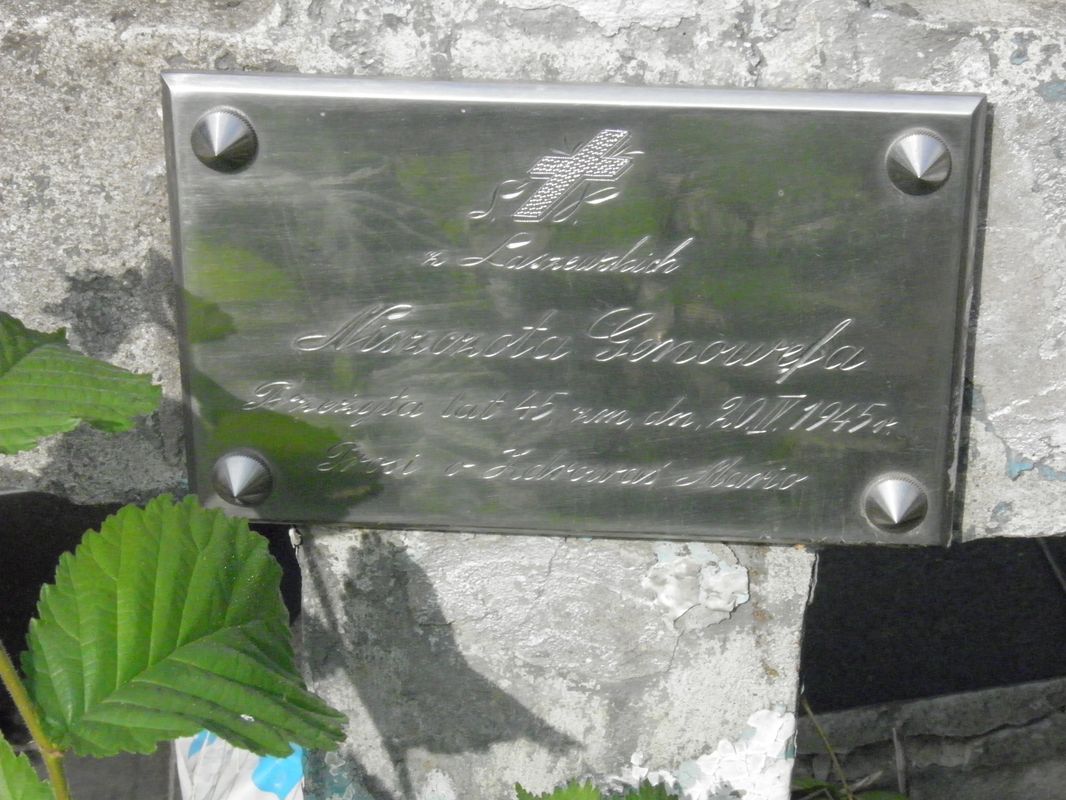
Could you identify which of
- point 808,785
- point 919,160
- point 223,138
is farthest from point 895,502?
point 808,785

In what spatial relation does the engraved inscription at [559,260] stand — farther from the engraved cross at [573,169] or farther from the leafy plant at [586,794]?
the leafy plant at [586,794]

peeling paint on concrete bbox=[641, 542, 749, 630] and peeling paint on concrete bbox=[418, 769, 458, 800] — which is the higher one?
peeling paint on concrete bbox=[641, 542, 749, 630]

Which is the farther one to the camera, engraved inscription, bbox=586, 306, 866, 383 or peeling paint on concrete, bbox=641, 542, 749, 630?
peeling paint on concrete, bbox=641, 542, 749, 630

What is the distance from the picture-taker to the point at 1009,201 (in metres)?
0.95

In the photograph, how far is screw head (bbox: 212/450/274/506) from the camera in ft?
3.28

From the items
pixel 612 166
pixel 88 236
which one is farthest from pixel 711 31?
pixel 88 236

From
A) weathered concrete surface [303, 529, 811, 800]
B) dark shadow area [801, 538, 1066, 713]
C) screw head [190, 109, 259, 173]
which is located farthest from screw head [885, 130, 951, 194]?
dark shadow area [801, 538, 1066, 713]

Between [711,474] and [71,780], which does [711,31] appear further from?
[71,780]

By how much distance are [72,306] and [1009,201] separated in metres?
0.86

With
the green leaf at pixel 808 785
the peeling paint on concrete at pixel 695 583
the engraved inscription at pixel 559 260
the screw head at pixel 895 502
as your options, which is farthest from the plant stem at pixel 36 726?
the green leaf at pixel 808 785

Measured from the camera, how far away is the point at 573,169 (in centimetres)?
91

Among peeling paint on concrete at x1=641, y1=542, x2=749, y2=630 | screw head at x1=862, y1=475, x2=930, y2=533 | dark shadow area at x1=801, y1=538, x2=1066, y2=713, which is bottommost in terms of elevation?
peeling paint on concrete at x1=641, y1=542, x2=749, y2=630

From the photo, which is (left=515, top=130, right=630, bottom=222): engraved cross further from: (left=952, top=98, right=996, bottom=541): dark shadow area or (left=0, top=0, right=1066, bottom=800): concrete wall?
(left=952, top=98, right=996, bottom=541): dark shadow area

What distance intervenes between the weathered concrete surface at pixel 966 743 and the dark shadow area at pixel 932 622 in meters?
0.05
